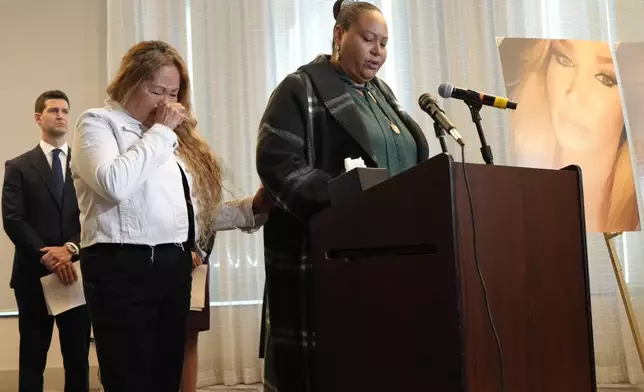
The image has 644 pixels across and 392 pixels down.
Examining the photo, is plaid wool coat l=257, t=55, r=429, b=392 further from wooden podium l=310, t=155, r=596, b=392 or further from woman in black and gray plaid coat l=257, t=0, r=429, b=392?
wooden podium l=310, t=155, r=596, b=392

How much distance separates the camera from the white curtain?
366cm

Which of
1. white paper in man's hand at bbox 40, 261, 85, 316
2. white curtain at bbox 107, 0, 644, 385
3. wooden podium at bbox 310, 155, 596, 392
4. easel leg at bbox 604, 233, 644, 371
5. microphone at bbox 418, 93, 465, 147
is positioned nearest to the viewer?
wooden podium at bbox 310, 155, 596, 392

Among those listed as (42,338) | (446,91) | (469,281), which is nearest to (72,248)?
(42,338)

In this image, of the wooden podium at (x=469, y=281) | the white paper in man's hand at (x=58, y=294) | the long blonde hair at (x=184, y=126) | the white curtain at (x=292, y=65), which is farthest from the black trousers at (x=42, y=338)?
the wooden podium at (x=469, y=281)

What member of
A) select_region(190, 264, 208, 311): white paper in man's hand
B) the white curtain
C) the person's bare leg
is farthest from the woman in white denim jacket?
the white curtain

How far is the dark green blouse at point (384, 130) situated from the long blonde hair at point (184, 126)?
1.50ft

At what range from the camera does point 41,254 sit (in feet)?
9.41

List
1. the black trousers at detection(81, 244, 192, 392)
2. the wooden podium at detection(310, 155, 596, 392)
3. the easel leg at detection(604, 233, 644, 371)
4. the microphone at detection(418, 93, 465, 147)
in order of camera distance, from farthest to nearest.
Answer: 1. the easel leg at detection(604, 233, 644, 371)
2. the black trousers at detection(81, 244, 192, 392)
3. the microphone at detection(418, 93, 465, 147)
4. the wooden podium at detection(310, 155, 596, 392)

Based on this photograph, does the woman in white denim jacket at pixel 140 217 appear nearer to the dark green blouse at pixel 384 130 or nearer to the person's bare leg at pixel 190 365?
the dark green blouse at pixel 384 130

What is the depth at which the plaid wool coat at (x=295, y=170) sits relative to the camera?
5.07 feet

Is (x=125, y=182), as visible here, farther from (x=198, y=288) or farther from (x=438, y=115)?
(x=198, y=288)

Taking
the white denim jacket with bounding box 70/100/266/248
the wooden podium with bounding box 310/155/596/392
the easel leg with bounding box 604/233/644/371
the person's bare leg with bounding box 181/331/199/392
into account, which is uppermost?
the white denim jacket with bounding box 70/100/266/248

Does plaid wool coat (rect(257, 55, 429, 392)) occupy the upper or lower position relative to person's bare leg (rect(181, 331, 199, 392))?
upper

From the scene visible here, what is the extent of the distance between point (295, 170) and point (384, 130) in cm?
30
